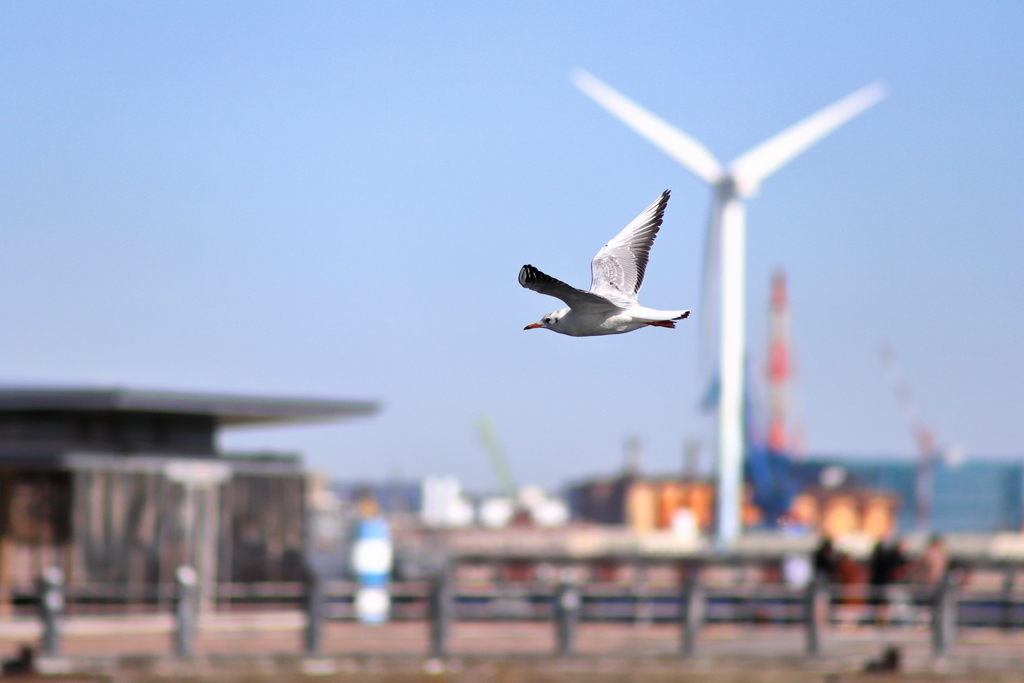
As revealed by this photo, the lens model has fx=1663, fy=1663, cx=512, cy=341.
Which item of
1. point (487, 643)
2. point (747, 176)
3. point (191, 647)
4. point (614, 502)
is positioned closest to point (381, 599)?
point (487, 643)

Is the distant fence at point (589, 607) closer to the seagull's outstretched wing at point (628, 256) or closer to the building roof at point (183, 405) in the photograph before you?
the building roof at point (183, 405)

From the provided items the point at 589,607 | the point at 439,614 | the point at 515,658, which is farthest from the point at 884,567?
the point at 439,614

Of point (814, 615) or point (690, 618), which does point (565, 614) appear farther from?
point (814, 615)

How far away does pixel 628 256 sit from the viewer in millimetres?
6734

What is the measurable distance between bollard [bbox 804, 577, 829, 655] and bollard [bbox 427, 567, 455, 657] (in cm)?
750

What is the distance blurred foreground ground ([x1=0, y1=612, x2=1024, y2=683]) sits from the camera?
32.4 meters

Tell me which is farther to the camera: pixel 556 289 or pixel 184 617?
pixel 184 617

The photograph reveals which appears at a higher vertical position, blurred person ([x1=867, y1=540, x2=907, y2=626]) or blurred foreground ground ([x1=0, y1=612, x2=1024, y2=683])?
blurred person ([x1=867, y1=540, x2=907, y2=626])

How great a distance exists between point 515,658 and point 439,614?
5.94 feet

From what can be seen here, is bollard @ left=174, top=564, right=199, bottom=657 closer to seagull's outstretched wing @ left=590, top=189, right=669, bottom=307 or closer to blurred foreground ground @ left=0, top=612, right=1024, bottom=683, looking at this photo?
blurred foreground ground @ left=0, top=612, right=1024, bottom=683

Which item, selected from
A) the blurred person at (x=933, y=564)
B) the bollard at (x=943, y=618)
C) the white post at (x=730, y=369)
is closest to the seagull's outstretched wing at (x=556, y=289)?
the bollard at (x=943, y=618)

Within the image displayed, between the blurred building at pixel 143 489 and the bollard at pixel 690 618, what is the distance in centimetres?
1489

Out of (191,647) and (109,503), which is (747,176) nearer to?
(109,503)

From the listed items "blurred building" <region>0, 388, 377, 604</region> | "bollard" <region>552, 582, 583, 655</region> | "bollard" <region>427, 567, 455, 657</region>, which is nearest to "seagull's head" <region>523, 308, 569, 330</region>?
"bollard" <region>427, 567, 455, 657</region>
